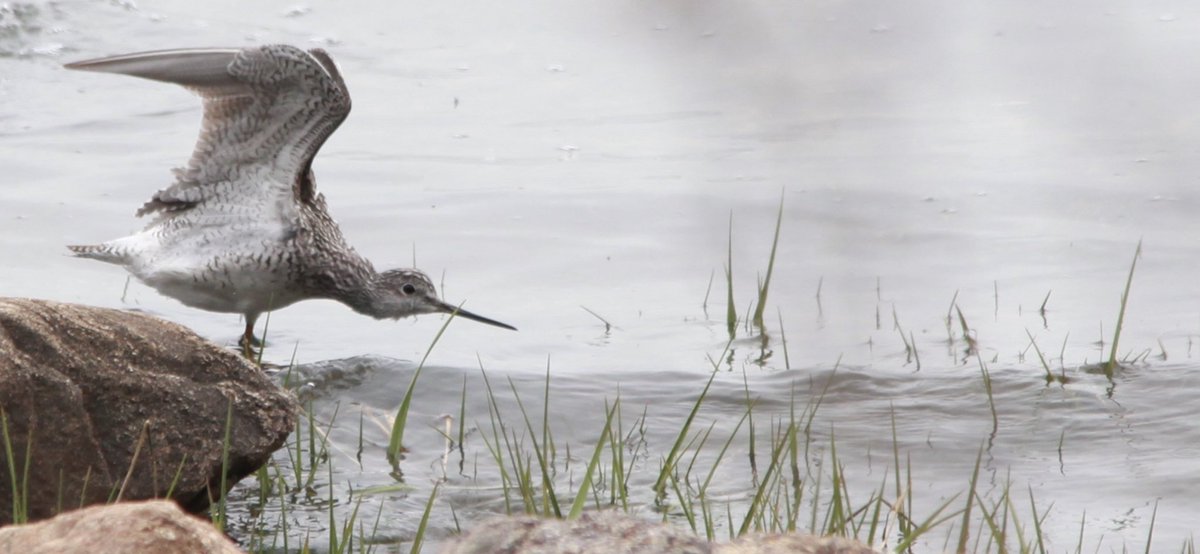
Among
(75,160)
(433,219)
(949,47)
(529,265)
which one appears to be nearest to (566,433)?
(529,265)

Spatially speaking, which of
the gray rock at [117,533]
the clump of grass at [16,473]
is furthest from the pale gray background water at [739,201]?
the gray rock at [117,533]

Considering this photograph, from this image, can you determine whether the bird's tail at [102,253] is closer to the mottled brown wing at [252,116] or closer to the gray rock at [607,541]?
the mottled brown wing at [252,116]

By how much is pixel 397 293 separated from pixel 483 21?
16.5 ft

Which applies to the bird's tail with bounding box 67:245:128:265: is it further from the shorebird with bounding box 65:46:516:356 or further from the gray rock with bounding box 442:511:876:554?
the gray rock with bounding box 442:511:876:554

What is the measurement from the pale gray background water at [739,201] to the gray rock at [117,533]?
1.06 m

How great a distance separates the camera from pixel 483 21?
10.2ft

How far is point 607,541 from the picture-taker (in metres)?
2.59

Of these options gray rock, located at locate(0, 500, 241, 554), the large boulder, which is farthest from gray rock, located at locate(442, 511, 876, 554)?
the large boulder

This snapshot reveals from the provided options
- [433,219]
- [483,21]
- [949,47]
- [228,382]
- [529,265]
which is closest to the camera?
[949,47]

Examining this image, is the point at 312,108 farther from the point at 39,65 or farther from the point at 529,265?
the point at 39,65

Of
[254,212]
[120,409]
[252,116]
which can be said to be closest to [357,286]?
[254,212]

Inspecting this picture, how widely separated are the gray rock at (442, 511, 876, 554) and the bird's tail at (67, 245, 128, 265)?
17.2ft

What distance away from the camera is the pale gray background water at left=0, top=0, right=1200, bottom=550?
1.71 meters

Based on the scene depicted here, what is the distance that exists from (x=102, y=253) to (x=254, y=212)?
0.76 meters
